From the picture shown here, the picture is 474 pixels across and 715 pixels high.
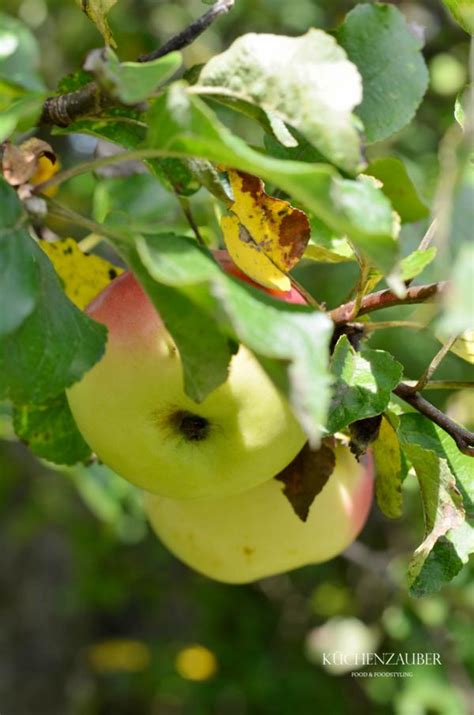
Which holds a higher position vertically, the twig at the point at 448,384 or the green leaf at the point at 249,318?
the green leaf at the point at 249,318

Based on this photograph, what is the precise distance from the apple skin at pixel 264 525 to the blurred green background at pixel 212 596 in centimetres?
84

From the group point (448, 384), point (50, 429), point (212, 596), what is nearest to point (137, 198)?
point (50, 429)

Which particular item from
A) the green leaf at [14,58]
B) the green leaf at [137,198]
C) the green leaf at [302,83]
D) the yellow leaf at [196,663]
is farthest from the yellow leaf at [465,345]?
the yellow leaf at [196,663]

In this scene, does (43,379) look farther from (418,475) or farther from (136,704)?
(136,704)

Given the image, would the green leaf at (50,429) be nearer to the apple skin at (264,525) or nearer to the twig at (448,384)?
the apple skin at (264,525)

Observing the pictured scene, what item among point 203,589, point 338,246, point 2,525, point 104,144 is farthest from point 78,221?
point 2,525

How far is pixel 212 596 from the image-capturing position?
2.42 meters

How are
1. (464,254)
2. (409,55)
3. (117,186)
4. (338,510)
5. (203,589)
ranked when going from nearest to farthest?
1. (464,254)
2. (409,55)
3. (338,510)
4. (117,186)
5. (203,589)

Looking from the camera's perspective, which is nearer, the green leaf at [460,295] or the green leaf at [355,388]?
the green leaf at [460,295]

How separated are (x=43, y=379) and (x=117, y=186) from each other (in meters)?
0.66

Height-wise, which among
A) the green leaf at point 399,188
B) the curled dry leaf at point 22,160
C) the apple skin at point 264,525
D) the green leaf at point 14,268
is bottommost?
the apple skin at point 264,525

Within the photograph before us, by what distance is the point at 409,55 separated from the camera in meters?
0.64

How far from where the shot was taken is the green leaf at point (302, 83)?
50cm

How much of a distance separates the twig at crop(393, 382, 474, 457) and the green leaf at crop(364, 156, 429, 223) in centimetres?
16
